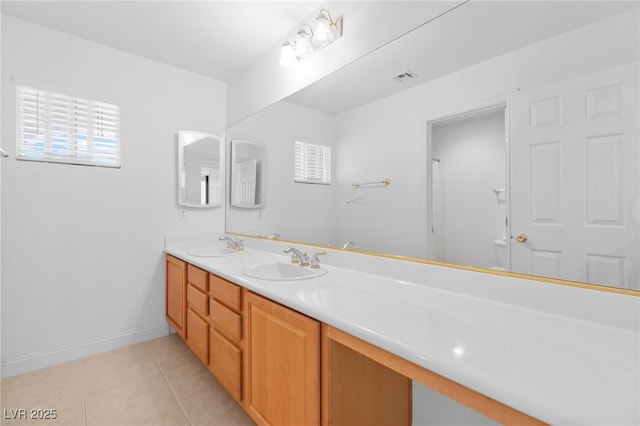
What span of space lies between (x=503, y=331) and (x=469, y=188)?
53 cm

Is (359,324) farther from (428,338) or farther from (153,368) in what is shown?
(153,368)

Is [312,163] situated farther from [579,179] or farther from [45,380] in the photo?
[45,380]

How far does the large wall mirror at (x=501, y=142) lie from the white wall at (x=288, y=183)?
12 cm

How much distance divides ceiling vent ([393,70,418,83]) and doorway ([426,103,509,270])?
0.81 feet

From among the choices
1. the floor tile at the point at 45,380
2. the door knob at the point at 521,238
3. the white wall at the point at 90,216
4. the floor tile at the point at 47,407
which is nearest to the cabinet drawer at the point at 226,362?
the floor tile at the point at 47,407

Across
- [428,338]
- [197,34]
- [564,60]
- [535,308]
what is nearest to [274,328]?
[428,338]

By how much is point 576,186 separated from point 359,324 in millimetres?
784

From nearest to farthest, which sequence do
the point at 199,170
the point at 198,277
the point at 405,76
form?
the point at 405,76 < the point at 198,277 < the point at 199,170

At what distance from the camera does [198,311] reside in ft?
6.56

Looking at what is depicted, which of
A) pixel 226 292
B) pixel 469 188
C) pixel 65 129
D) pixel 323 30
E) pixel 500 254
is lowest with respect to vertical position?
pixel 226 292

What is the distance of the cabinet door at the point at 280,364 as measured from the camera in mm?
1050

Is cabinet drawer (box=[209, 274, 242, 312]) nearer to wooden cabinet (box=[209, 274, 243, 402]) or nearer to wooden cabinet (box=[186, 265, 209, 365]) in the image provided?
wooden cabinet (box=[209, 274, 243, 402])

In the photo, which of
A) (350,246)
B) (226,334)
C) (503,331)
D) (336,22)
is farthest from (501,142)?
(226,334)

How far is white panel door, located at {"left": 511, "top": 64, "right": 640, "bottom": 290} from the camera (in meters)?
0.80
